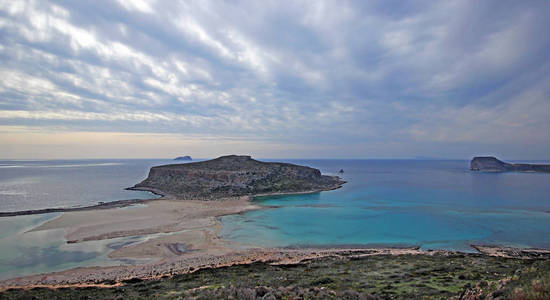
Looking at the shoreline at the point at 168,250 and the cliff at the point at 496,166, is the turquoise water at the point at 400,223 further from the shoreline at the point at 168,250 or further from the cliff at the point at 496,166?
the cliff at the point at 496,166

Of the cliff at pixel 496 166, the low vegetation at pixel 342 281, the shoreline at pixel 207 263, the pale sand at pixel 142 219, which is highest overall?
the cliff at pixel 496 166

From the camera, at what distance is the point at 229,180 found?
75.6 meters

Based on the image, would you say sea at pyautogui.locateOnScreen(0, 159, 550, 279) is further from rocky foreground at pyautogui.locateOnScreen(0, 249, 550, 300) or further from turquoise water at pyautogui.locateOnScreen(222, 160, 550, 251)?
rocky foreground at pyautogui.locateOnScreen(0, 249, 550, 300)

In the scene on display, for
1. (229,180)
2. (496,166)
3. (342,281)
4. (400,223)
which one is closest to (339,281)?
(342,281)

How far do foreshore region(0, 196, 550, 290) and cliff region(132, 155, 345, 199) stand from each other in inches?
925

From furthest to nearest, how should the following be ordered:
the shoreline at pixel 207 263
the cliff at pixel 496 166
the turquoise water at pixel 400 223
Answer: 1. the cliff at pixel 496 166
2. the turquoise water at pixel 400 223
3. the shoreline at pixel 207 263

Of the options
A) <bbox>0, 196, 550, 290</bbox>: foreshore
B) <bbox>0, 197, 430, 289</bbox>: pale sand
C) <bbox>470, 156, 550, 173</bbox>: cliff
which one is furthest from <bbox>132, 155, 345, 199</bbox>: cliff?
<bbox>470, 156, 550, 173</bbox>: cliff

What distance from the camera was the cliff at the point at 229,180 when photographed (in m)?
72.8

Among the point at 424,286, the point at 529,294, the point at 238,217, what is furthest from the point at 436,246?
the point at 238,217

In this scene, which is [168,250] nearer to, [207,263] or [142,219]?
[207,263]

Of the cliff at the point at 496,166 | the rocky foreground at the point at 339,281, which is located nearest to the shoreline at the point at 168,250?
the rocky foreground at the point at 339,281

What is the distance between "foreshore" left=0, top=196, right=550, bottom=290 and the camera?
72.5 ft

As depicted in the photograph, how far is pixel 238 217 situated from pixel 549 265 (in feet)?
130

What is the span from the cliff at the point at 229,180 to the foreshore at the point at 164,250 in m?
23.5
